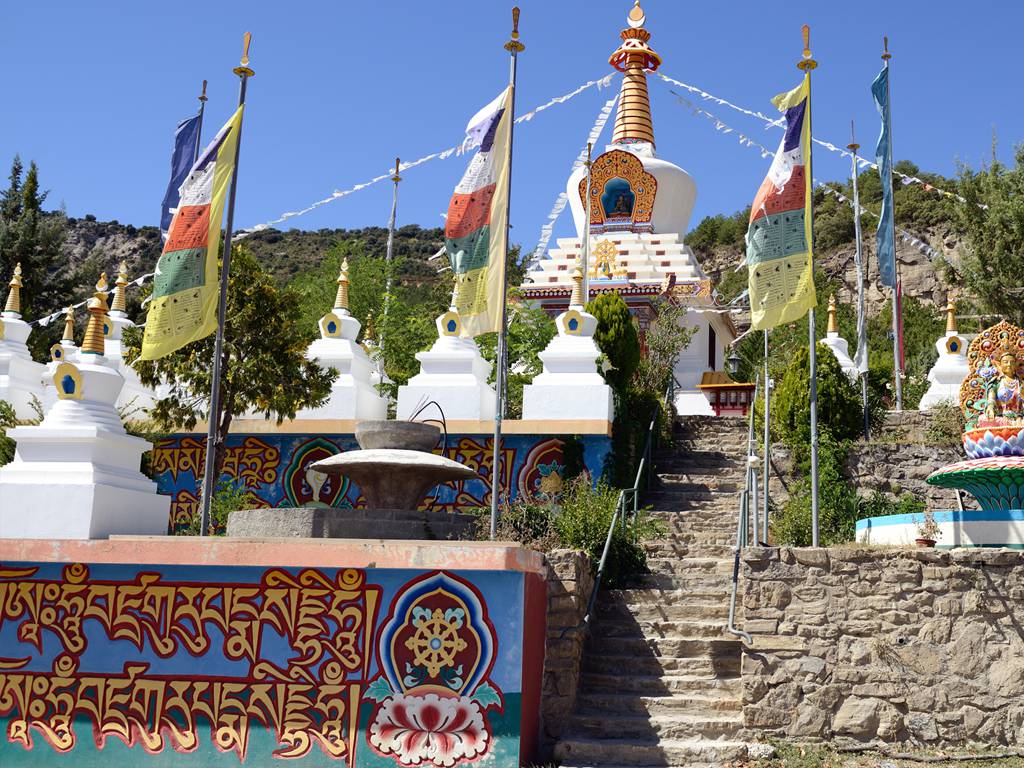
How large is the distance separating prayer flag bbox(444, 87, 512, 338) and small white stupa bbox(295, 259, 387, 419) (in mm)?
6802

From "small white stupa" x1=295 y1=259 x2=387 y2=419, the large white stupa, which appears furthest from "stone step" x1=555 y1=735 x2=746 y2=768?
the large white stupa

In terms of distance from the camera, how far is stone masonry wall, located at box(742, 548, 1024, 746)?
36.4 feet

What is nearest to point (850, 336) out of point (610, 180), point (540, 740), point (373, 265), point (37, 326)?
point (610, 180)

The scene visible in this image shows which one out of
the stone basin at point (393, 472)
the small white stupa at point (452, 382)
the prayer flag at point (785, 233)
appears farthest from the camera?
the small white stupa at point (452, 382)

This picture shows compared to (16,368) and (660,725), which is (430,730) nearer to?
(660,725)

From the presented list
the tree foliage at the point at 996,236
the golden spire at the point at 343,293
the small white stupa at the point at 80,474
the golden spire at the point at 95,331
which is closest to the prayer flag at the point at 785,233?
→ the small white stupa at the point at 80,474

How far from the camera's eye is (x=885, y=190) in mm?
23250

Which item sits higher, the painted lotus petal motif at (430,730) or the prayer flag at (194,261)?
the prayer flag at (194,261)

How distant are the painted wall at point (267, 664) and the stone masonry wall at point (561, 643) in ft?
0.66

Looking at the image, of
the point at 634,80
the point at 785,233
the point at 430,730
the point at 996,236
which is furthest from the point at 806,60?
the point at 634,80

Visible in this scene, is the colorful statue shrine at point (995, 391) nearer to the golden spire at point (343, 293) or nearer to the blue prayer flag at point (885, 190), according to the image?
the blue prayer flag at point (885, 190)

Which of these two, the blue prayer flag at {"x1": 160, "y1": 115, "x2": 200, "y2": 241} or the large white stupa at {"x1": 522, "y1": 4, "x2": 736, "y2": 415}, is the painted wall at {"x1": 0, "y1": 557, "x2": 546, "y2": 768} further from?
the large white stupa at {"x1": 522, "y1": 4, "x2": 736, "y2": 415}


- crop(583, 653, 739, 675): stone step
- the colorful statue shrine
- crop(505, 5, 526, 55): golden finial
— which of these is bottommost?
crop(583, 653, 739, 675): stone step

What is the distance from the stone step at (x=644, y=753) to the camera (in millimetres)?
10812
